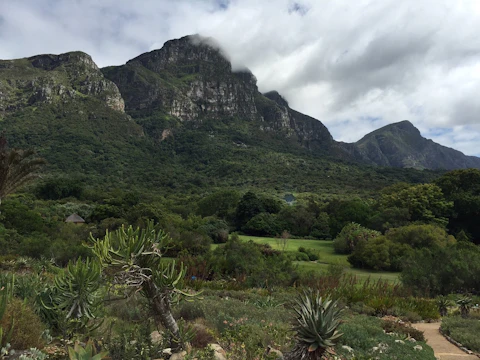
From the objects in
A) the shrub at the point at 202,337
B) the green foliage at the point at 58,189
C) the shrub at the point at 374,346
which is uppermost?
the green foliage at the point at 58,189

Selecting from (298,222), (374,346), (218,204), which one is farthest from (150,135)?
(374,346)

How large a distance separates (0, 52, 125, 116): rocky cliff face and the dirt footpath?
121817 mm

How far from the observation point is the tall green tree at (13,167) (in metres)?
15.7

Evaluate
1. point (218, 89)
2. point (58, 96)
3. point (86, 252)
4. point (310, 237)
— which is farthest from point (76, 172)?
point (218, 89)

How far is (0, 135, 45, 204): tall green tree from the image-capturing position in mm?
15734

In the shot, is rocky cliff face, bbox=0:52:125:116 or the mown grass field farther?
rocky cliff face, bbox=0:52:125:116

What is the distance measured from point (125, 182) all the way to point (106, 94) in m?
57.6

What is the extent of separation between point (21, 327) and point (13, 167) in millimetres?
15599

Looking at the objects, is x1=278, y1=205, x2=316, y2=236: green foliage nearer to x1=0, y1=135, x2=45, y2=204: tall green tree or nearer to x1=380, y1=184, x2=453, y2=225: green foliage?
x1=380, y1=184, x2=453, y2=225: green foliage

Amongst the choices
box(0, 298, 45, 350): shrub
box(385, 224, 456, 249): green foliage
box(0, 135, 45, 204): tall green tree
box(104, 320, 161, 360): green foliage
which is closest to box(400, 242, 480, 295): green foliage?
box(385, 224, 456, 249): green foliage

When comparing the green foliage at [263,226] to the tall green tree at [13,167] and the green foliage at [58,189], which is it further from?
the green foliage at [58,189]

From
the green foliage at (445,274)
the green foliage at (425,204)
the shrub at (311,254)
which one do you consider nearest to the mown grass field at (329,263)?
the shrub at (311,254)

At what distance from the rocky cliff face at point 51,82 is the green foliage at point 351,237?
108810 millimetres

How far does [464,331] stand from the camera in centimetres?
848
